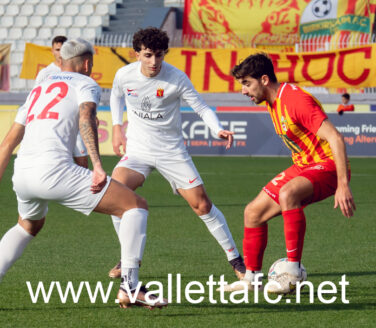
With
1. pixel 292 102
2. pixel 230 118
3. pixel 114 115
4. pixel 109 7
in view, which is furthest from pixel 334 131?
pixel 109 7

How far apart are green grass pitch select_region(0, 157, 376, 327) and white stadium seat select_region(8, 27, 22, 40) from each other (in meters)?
19.2

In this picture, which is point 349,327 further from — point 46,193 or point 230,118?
point 230,118

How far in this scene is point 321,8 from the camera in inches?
1084

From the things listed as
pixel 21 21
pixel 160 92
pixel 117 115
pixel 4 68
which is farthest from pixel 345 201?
pixel 21 21

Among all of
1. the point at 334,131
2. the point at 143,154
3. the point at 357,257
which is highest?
the point at 334,131

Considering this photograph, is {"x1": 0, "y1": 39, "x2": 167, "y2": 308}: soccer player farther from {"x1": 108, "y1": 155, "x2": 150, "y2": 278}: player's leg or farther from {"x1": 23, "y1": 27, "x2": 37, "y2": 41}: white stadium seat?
{"x1": 23, "y1": 27, "x2": 37, "y2": 41}: white stadium seat

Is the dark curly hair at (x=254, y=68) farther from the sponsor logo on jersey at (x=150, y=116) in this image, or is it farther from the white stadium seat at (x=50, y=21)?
the white stadium seat at (x=50, y=21)

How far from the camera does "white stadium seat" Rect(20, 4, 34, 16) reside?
32750 mm

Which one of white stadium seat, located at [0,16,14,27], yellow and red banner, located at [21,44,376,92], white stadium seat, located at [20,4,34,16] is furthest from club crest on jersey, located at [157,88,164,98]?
white stadium seat, located at [20,4,34,16]

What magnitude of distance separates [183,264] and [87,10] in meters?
25.9

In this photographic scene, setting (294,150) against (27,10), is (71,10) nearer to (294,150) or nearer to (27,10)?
(27,10)

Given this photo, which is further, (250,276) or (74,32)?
(74,32)

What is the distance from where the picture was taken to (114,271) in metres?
6.70

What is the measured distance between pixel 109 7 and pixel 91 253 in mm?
25239
